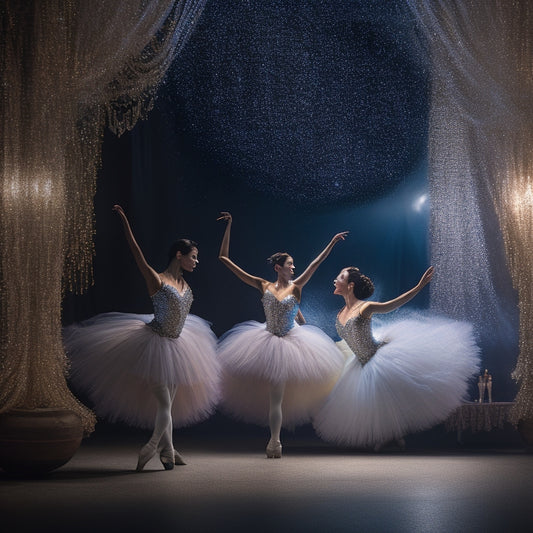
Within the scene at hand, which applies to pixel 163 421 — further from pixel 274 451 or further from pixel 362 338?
pixel 362 338

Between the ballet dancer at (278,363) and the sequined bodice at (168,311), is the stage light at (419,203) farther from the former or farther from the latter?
the sequined bodice at (168,311)

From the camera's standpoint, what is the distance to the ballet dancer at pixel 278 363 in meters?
5.00

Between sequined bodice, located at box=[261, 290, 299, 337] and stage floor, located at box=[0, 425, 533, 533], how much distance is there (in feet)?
2.96

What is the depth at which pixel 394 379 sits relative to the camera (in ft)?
16.6

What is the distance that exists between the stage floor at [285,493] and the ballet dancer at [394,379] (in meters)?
0.21

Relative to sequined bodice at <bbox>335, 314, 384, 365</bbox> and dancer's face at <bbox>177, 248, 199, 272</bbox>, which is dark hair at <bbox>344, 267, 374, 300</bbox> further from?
dancer's face at <bbox>177, 248, 199, 272</bbox>

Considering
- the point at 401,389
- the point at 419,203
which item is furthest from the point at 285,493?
the point at 419,203

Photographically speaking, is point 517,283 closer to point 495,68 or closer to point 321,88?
point 495,68

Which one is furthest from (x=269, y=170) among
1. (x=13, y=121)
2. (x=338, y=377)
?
(x=13, y=121)

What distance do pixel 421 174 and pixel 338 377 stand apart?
228cm

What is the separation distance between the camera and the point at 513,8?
15.5 ft

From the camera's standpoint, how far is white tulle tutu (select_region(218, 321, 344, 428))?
4996mm

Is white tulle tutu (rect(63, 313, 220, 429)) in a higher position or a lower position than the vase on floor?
higher

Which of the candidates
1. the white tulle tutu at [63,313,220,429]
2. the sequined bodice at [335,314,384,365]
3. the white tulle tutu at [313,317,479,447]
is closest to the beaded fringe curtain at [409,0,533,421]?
the white tulle tutu at [313,317,479,447]
